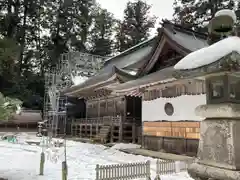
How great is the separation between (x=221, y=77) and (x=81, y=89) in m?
16.2

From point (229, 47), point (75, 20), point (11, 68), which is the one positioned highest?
point (75, 20)

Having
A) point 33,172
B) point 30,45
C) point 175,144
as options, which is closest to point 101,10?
point 30,45

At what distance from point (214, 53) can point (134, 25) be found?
125 feet

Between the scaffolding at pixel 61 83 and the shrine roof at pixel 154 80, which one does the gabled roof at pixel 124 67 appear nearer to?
the shrine roof at pixel 154 80

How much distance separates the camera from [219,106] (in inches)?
149

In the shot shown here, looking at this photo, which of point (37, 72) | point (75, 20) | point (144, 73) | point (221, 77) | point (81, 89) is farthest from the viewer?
point (75, 20)

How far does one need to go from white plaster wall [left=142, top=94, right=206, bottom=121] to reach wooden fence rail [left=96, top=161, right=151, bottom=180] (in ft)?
14.5

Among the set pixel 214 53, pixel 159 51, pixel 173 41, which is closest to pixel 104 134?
pixel 159 51

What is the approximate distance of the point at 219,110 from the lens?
374 cm

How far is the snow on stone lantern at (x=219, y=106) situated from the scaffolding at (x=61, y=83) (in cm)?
1915

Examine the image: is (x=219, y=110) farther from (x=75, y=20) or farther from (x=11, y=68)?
(x=75, y=20)

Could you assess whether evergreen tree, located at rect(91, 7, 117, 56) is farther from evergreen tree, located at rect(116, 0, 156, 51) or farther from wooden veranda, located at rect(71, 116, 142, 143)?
wooden veranda, located at rect(71, 116, 142, 143)

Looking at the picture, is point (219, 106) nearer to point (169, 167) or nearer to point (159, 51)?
point (169, 167)

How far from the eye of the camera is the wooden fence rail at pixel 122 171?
5.94 m
